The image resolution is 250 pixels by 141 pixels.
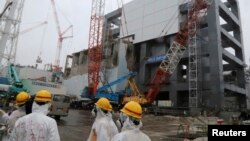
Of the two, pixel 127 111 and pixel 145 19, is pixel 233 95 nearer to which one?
pixel 145 19

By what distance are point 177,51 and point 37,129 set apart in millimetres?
40331

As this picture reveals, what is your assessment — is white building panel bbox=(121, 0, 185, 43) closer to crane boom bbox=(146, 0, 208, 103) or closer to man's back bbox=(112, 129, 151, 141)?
crane boom bbox=(146, 0, 208, 103)

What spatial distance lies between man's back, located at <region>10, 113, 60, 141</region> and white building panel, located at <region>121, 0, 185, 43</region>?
4404 cm

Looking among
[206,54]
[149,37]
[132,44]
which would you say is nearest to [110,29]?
[132,44]

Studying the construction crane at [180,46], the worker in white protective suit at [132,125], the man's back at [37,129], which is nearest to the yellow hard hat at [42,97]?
the man's back at [37,129]

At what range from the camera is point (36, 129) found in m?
4.14

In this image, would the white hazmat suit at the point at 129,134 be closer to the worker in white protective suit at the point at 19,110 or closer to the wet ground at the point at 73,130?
the worker in white protective suit at the point at 19,110

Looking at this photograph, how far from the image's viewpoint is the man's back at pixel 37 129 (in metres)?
4.12

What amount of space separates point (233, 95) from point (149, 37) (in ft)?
62.7

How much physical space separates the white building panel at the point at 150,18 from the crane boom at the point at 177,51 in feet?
13.6

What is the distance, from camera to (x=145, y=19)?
179ft

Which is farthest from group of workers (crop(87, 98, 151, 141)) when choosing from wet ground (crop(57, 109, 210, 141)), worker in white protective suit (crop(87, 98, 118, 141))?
wet ground (crop(57, 109, 210, 141))

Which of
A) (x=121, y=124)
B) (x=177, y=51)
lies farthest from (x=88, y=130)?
(x=177, y=51)

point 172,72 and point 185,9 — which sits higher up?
point 185,9
